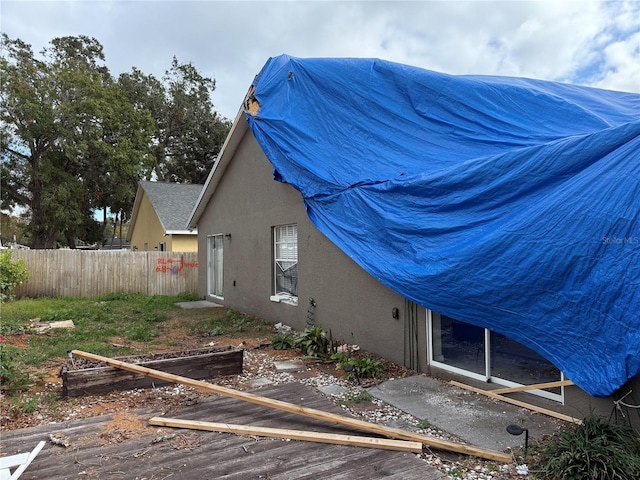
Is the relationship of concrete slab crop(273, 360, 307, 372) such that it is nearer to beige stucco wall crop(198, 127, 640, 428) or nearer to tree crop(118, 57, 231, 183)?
beige stucco wall crop(198, 127, 640, 428)

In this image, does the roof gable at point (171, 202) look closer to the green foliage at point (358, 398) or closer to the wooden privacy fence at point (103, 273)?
the wooden privacy fence at point (103, 273)

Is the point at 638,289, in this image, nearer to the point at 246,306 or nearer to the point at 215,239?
the point at 246,306

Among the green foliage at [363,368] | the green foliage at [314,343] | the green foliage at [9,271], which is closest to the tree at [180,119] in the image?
the green foliage at [9,271]

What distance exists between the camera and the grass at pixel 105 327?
6711 millimetres

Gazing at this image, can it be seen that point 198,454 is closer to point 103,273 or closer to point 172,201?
point 103,273

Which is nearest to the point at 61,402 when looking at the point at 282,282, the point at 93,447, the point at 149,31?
the point at 93,447

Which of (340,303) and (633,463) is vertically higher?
(340,303)

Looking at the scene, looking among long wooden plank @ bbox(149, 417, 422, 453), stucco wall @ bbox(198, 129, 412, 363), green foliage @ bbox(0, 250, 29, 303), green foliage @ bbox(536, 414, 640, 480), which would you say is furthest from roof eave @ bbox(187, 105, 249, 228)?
green foliage @ bbox(536, 414, 640, 480)

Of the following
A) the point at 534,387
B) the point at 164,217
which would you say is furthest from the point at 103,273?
the point at 534,387

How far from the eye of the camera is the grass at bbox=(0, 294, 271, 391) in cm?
671

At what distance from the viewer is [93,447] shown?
343 cm

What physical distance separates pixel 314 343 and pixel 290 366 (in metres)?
0.73

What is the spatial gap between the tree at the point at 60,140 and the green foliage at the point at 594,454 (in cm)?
2323

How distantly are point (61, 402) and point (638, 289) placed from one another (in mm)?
5279
